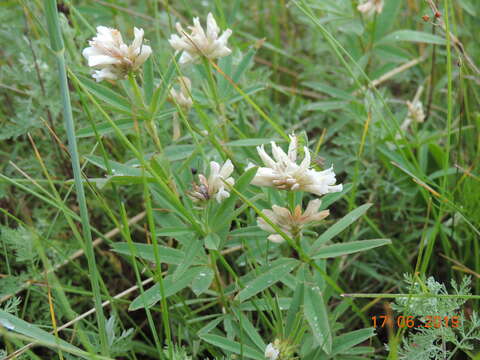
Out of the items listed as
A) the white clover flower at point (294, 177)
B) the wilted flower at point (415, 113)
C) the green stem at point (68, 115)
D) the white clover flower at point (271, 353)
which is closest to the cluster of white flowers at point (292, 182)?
the white clover flower at point (294, 177)

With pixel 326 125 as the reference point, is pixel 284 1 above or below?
above

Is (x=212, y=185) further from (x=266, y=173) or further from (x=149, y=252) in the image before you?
(x=149, y=252)

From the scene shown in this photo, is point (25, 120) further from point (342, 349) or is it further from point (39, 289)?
point (342, 349)

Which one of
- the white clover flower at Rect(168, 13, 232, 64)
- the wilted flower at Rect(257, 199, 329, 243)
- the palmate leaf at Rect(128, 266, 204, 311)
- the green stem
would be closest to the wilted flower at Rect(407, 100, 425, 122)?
the white clover flower at Rect(168, 13, 232, 64)

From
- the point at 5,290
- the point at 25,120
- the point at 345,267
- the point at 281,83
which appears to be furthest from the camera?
the point at 281,83

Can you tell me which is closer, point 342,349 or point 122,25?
point 342,349

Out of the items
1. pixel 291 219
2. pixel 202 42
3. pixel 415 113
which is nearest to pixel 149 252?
pixel 291 219

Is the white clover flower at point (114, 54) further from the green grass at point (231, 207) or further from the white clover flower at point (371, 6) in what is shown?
the white clover flower at point (371, 6)

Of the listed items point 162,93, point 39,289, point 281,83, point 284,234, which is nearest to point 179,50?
point 162,93
